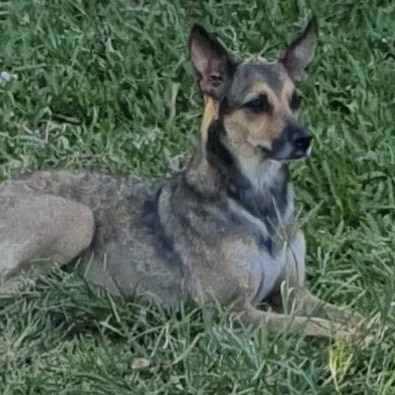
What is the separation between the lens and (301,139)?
27.6 ft

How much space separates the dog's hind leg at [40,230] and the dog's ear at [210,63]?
0.87 metres

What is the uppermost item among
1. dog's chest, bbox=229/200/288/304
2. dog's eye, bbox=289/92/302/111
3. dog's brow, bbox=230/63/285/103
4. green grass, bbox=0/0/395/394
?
dog's brow, bbox=230/63/285/103

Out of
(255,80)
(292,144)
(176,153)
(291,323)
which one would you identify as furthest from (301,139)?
(176,153)

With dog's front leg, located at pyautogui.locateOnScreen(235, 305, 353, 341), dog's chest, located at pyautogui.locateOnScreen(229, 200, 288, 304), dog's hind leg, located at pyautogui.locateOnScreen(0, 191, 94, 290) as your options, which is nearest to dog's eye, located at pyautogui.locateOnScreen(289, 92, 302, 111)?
dog's chest, located at pyautogui.locateOnScreen(229, 200, 288, 304)

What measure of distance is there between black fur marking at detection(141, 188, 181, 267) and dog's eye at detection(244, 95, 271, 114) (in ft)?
2.32

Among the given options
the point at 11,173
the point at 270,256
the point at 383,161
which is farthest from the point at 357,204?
the point at 11,173

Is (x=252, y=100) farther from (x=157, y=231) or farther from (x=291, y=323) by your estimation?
(x=291, y=323)

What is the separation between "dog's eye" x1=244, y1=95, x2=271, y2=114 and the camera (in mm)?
8547

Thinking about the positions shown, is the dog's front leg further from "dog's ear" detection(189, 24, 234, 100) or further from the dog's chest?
"dog's ear" detection(189, 24, 234, 100)

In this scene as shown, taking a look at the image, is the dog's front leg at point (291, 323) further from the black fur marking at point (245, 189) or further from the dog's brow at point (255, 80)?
the dog's brow at point (255, 80)

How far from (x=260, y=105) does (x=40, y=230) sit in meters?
1.22

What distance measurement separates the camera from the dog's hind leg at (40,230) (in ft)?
29.1

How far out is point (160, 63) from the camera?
1120 cm

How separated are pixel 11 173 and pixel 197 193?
1.44 m
